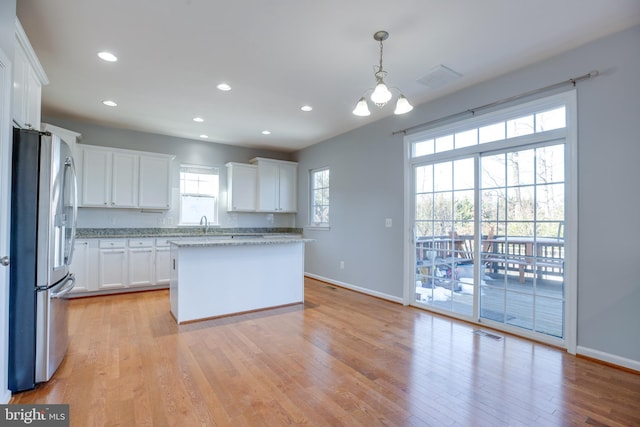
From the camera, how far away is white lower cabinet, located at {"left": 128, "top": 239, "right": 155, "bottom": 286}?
16.3ft

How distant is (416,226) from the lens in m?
4.29

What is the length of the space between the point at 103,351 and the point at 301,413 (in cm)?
201

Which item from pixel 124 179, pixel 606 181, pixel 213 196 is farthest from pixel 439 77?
pixel 124 179

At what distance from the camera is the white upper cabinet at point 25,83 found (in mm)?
2168

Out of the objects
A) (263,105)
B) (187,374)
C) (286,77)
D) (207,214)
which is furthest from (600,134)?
(207,214)

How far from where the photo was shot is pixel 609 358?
2.60 meters

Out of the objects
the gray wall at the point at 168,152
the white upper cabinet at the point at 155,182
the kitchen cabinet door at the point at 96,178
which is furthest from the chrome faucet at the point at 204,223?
the kitchen cabinet door at the point at 96,178

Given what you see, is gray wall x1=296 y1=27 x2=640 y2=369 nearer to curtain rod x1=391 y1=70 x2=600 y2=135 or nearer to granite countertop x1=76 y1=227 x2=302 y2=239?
curtain rod x1=391 y1=70 x2=600 y2=135

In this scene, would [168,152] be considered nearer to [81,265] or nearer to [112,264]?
[112,264]

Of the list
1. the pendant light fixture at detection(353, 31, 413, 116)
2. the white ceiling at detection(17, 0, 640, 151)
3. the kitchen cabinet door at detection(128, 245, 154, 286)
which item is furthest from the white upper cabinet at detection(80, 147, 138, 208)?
the pendant light fixture at detection(353, 31, 413, 116)

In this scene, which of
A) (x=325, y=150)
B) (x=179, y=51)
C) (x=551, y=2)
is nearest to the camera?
(x=551, y=2)

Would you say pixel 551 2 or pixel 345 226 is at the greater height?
pixel 551 2

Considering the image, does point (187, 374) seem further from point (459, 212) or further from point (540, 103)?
point (540, 103)

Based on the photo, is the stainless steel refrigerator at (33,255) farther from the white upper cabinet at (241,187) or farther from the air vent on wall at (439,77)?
the white upper cabinet at (241,187)
